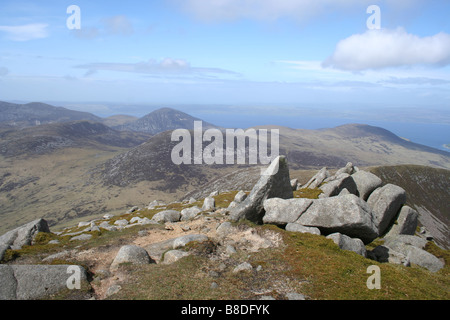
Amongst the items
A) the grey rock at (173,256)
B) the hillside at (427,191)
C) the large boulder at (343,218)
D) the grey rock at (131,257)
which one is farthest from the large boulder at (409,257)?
the hillside at (427,191)

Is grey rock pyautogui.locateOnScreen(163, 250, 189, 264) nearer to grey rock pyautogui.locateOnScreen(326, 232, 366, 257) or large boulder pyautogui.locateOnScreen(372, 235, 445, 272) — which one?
grey rock pyautogui.locateOnScreen(326, 232, 366, 257)

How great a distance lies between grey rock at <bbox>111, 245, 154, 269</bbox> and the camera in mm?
21672

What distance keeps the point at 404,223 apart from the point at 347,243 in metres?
20.2

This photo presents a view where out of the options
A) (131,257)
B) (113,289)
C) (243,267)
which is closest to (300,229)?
(243,267)

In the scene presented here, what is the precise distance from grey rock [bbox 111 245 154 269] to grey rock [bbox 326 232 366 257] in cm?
1749

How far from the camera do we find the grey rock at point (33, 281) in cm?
1641

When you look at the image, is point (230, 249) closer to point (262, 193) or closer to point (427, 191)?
point (262, 193)

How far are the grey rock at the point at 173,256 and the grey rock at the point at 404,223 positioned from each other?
31.9 m

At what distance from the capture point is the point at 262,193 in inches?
1173

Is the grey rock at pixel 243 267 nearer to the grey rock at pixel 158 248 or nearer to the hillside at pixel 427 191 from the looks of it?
the grey rock at pixel 158 248

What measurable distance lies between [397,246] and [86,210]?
21546cm

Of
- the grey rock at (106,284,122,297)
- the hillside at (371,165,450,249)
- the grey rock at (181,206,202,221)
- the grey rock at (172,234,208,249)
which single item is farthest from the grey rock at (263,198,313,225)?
the hillside at (371,165,450,249)
